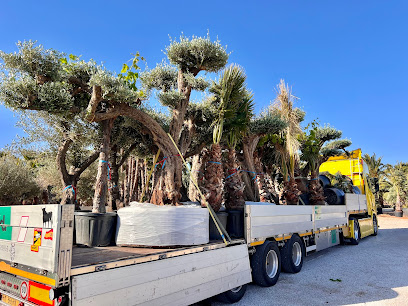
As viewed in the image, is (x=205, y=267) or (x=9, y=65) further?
(x=9, y=65)

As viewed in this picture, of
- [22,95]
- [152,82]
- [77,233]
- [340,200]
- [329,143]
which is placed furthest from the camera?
[329,143]

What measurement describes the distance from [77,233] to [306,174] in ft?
40.0

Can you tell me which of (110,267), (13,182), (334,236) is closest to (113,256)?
(110,267)

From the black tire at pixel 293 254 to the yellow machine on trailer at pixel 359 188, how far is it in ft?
19.9

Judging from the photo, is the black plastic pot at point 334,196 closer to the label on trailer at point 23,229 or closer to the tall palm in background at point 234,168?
the tall palm in background at point 234,168

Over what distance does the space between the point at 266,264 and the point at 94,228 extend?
389cm

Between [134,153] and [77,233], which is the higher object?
[134,153]

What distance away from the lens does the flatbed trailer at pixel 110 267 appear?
10.7 feet

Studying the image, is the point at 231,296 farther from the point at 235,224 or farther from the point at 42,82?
the point at 42,82

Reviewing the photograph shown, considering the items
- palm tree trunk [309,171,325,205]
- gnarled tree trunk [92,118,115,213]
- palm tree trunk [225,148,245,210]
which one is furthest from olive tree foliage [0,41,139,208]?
palm tree trunk [309,171,325,205]

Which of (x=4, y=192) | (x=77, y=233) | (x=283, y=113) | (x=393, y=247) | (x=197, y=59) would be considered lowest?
(x=393, y=247)

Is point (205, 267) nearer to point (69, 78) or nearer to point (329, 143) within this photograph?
point (69, 78)

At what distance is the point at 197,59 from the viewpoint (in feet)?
27.7


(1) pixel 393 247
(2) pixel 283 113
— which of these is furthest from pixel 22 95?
(1) pixel 393 247
